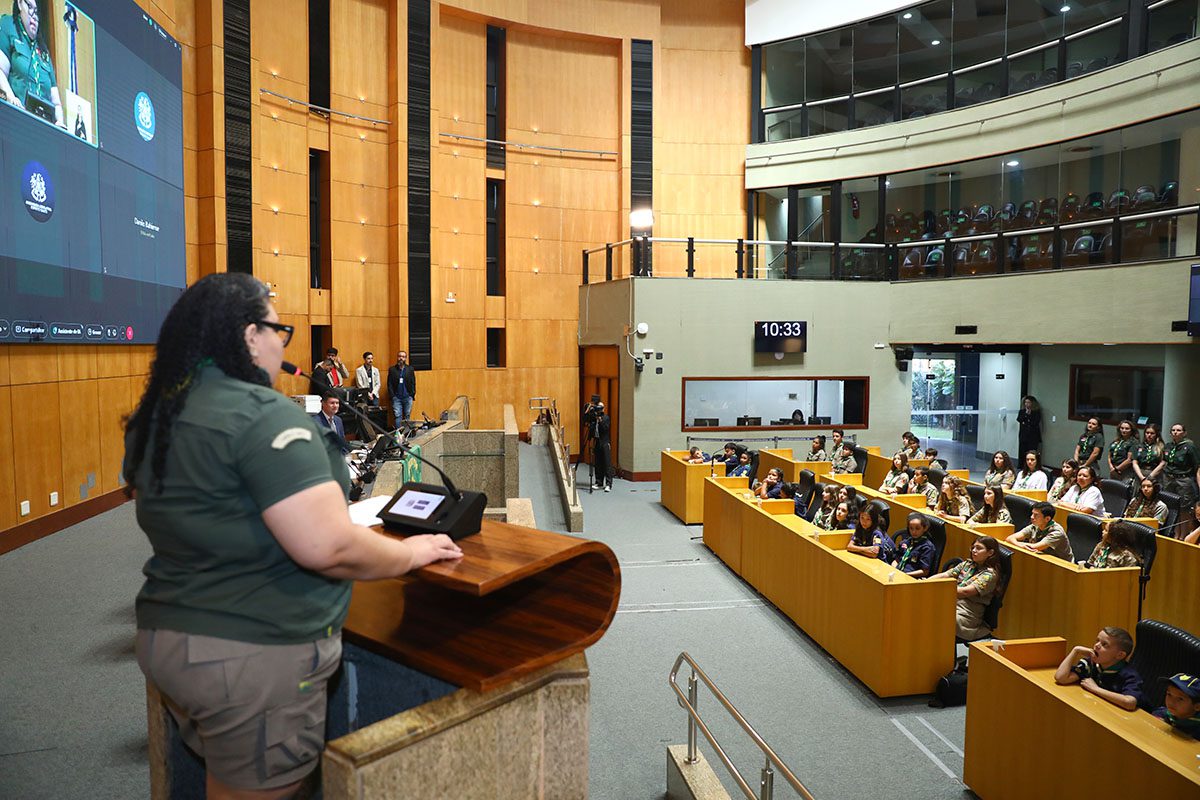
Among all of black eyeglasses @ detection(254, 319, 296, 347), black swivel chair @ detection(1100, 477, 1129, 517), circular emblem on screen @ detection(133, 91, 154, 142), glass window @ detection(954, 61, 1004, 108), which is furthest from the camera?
glass window @ detection(954, 61, 1004, 108)

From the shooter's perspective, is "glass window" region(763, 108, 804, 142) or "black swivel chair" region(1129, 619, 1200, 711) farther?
"glass window" region(763, 108, 804, 142)

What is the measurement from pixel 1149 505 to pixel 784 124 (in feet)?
39.1

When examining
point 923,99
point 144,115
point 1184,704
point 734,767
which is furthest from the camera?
point 923,99

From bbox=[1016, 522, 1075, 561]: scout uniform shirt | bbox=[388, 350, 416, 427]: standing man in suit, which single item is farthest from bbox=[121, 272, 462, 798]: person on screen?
bbox=[388, 350, 416, 427]: standing man in suit

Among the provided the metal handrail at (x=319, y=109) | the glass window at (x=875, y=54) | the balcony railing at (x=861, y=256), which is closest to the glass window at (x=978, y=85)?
the glass window at (x=875, y=54)

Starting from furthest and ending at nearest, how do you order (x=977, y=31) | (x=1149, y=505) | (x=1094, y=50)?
Result: 1. (x=977, y=31)
2. (x=1094, y=50)
3. (x=1149, y=505)

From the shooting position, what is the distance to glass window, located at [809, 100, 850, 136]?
16.5 m

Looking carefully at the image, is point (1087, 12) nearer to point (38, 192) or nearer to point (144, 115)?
point (144, 115)

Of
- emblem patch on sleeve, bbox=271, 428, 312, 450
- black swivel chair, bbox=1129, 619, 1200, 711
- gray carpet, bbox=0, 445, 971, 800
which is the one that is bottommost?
gray carpet, bbox=0, 445, 971, 800

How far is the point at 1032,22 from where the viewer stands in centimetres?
1405

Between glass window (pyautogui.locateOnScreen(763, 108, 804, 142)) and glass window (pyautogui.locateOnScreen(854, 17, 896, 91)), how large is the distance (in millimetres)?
1306

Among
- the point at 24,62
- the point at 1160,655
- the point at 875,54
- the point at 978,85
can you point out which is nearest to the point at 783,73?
the point at 875,54

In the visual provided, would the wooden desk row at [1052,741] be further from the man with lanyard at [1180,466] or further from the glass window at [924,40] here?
the glass window at [924,40]

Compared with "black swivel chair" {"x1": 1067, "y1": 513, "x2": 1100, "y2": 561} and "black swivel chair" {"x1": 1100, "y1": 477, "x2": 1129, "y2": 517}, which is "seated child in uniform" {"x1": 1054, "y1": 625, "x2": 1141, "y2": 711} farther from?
"black swivel chair" {"x1": 1100, "y1": 477, "x2": 1129, "y2": 517}
